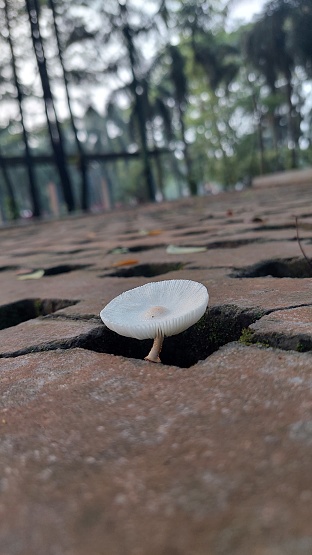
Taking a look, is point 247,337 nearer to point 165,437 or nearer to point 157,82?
point 165,437

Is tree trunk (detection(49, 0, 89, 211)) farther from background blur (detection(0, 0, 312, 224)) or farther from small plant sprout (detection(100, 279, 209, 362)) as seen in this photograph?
small plant sprout (detection(100, 279, 209, 362))

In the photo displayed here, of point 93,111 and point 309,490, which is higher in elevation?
point 93,111

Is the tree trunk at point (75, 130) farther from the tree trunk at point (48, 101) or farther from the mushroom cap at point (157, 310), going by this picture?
the mushroom cap at point (157, 310)

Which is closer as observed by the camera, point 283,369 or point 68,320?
point 283,369

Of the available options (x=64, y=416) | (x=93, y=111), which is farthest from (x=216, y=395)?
(x=93, y=111)

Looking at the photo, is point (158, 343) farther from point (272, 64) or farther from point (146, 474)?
point (272, 64)

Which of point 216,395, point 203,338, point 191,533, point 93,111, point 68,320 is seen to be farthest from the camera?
point 93,111

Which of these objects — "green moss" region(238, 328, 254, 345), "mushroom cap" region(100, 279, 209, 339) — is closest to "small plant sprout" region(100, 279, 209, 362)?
"mushroom cap" region(100, 279, 209, 339)
